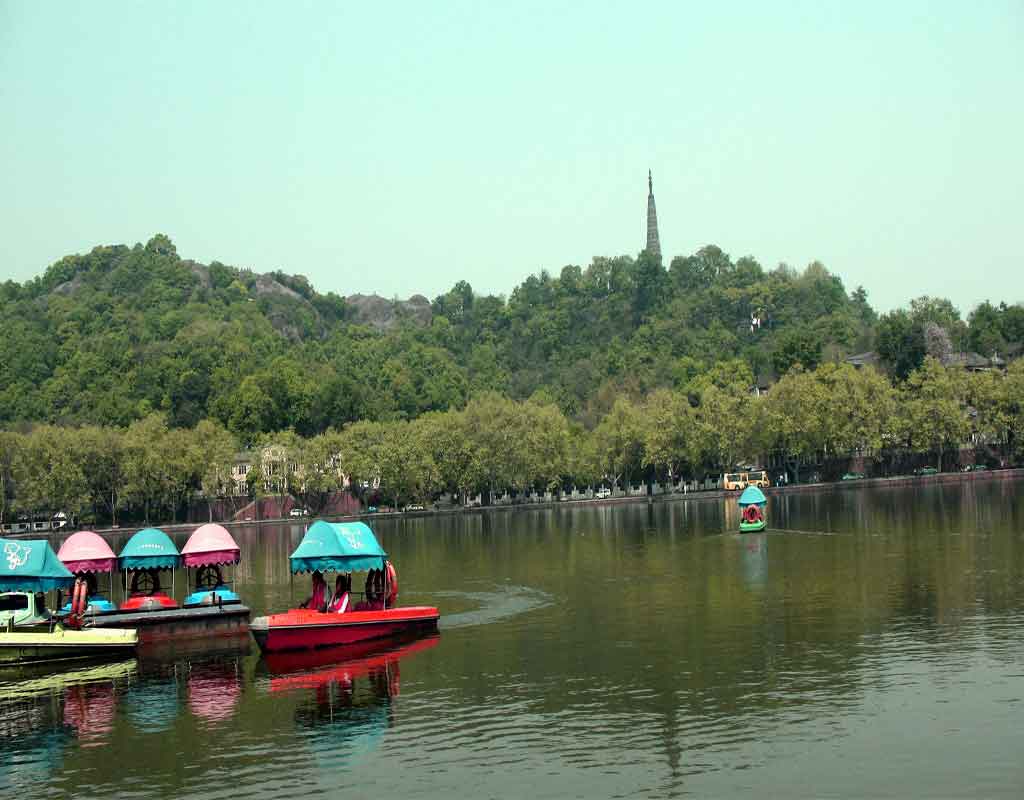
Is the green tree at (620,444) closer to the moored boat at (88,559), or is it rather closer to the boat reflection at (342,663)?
the moored boat at (88,559)

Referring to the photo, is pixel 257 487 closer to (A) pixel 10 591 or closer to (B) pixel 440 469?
(B) pixel 440 469

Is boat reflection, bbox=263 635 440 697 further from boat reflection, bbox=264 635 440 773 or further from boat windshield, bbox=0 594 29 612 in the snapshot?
boat windshield, bbox=0 594 29 612

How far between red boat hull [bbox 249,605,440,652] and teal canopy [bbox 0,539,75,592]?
27.3 feet

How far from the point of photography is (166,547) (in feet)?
176

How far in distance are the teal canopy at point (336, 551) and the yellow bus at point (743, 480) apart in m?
124

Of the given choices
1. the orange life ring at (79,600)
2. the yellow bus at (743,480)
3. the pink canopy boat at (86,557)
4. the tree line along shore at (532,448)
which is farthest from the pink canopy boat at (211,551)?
the yellow bus at (743,480)

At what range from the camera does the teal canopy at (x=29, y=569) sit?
45562mm

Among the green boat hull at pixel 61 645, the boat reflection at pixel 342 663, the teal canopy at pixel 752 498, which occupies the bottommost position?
the boat reflection at pixel 342 663

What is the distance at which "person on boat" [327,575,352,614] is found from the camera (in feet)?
149

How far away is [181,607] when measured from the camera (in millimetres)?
48250

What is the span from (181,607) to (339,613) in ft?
24.7

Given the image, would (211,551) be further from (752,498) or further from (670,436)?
(670,436)

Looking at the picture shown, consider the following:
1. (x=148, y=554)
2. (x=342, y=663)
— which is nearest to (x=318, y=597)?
(x=342, y=663)

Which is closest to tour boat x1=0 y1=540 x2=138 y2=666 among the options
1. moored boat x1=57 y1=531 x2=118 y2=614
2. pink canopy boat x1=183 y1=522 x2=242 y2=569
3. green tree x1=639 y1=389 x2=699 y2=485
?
moored boat x1=57 y1=531 x2=118 y2=614
